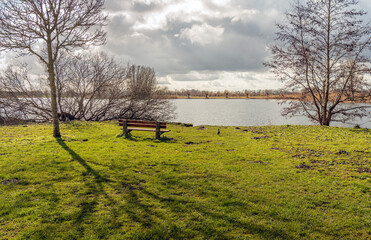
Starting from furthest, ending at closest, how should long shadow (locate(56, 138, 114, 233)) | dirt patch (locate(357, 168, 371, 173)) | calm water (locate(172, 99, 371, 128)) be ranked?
calm water (locate(172, 99, 371, 128)) < dirt patch (locate(357, 168, 371, 173)) < long shadow (locate(56, 138, 114, 233))

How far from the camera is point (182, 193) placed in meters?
6.07

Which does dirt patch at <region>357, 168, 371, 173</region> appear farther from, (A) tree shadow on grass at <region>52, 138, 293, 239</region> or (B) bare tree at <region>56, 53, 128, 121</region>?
(B) bare tree at <region>56, 53, 128, 121</region>

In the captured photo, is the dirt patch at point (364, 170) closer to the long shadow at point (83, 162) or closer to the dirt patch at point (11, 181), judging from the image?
the long shadow at point (83, 162)

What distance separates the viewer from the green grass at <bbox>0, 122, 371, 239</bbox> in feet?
14.4

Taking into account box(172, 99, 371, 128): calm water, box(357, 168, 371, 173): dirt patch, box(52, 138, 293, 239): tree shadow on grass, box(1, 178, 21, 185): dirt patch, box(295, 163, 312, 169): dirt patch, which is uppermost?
box(172, 99, 371, 128): calm water

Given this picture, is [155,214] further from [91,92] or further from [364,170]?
[91,92]

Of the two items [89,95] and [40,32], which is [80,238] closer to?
[40,32]

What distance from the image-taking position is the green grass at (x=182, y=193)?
14.4 feet

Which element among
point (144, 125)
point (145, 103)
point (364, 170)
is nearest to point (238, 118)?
point (145, 103)

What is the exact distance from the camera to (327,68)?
1947 cm

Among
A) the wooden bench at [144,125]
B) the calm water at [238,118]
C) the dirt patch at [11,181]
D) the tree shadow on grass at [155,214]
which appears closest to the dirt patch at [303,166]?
the tree shadow on grass at [155,214]

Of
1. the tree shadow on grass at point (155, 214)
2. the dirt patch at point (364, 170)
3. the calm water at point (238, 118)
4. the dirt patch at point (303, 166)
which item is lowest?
the tree shadow on grass at point (155, 214)

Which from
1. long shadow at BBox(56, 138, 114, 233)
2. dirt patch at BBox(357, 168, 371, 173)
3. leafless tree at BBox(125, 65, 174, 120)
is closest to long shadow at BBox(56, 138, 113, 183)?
long shadow at BBox(56, 138, 114, 233)

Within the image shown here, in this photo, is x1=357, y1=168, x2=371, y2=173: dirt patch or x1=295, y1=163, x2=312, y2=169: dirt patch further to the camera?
x1=295, y1=163, x2=312, y2=169: dirt patch
